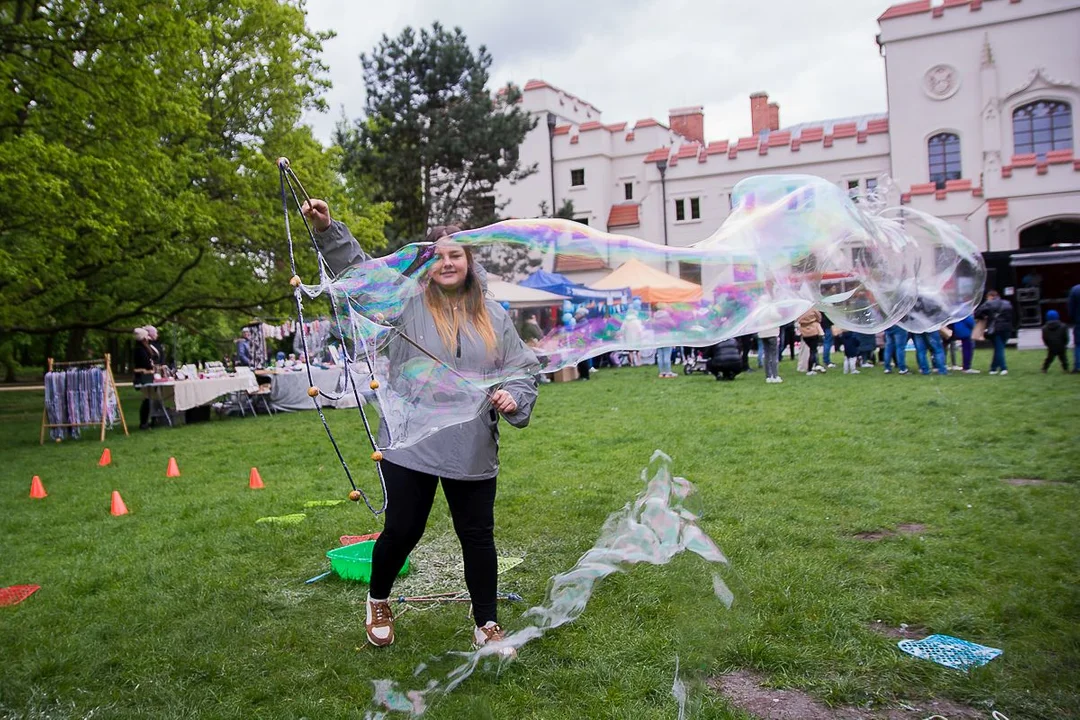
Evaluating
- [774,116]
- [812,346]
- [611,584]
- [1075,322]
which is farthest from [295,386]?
[774,116]

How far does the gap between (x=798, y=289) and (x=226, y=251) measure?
56.9 ft

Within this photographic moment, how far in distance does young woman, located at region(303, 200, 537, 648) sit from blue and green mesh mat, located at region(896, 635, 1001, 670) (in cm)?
178

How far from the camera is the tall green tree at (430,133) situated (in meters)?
26.4

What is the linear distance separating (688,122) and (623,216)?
767cm

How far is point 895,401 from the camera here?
11.3 m

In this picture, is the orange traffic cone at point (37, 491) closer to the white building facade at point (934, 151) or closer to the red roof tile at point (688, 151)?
the white building facade at point (934, 151)

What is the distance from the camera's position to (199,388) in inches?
585

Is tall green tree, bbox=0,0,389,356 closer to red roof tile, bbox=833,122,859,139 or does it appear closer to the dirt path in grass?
the dirt path in grass

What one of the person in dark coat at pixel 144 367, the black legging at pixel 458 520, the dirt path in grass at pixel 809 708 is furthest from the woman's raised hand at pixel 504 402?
the person in dark coat at pixel 144 367

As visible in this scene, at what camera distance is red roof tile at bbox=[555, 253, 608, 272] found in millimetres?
4297

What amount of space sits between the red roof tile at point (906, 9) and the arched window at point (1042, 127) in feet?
17.1

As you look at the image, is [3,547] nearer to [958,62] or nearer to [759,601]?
[759,601]

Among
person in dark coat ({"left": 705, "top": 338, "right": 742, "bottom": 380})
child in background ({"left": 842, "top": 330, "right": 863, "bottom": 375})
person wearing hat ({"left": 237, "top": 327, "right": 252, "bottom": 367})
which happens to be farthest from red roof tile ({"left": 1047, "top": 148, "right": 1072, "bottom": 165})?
person wearing hat ({"left": 237, "top": 327, "right": 252, "bottom": 367})

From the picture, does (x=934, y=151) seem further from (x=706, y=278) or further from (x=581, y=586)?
(x=581, y=586)
